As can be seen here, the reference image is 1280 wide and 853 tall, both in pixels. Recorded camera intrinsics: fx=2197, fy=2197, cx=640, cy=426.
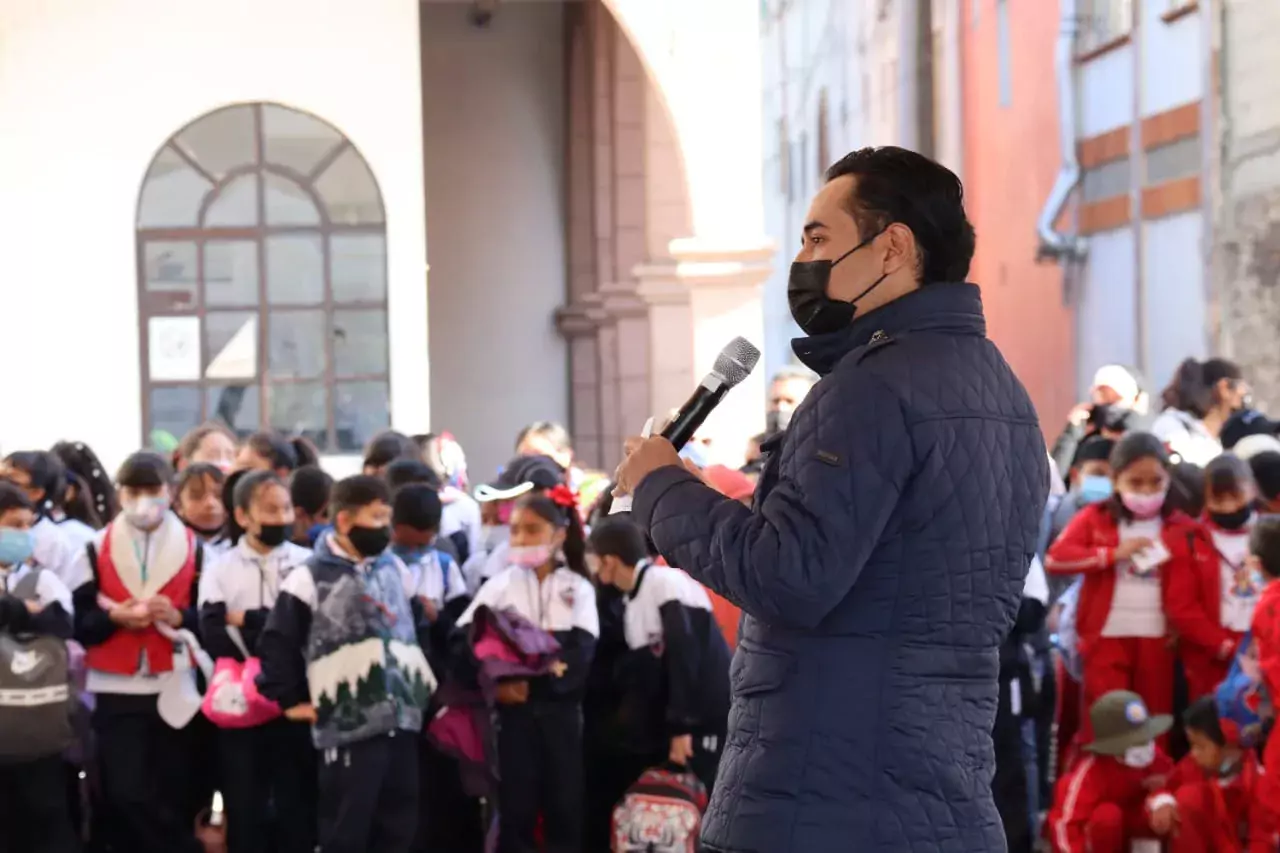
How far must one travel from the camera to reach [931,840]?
295 centimetres

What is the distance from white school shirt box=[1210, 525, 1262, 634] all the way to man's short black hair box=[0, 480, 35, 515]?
153 inches

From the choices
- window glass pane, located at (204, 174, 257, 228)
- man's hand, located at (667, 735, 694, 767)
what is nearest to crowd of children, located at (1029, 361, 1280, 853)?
man's hand, located at (667, 735, 694, 767)

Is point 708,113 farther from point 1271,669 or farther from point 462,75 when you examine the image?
point 462,75

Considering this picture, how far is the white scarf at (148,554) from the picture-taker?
7.08 meters

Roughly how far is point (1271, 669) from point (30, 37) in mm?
9359

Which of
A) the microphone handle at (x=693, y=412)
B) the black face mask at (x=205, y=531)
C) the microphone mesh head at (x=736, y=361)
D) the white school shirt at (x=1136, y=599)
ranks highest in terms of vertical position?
the microphone mesh head at (x=736, y=361)

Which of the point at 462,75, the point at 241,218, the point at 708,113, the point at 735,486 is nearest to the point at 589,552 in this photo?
the point at 735,486

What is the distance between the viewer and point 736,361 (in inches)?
129

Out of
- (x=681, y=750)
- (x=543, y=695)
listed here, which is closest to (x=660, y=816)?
(x=681, y=750)

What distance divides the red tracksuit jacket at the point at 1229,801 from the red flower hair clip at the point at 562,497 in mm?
2080

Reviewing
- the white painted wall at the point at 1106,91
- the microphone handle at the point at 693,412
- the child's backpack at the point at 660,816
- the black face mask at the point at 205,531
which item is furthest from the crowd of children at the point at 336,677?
the white painted wall at the point at 1106,91

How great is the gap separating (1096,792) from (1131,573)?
79cm

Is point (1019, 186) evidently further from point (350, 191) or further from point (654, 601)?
point (654, 601)

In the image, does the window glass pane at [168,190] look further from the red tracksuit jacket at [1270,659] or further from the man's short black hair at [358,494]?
the red tracksuit jacket at [1270,659]
